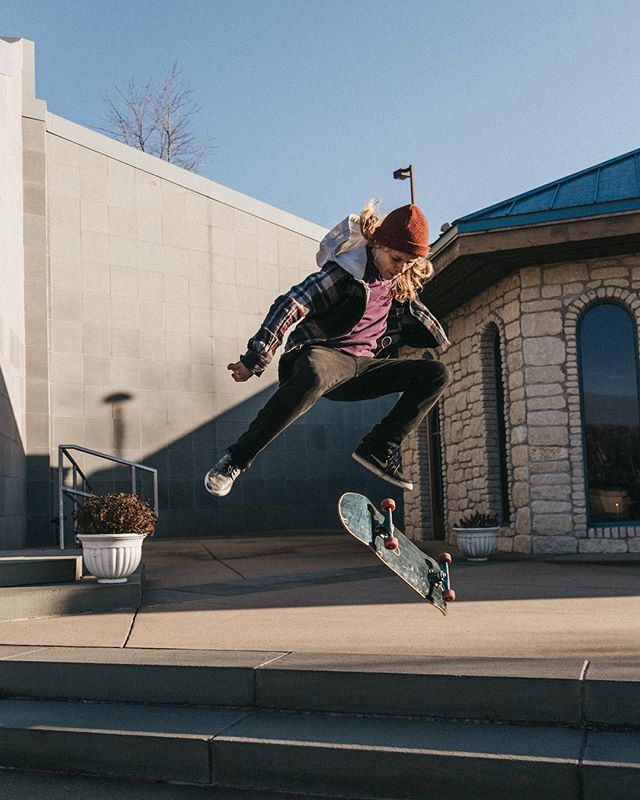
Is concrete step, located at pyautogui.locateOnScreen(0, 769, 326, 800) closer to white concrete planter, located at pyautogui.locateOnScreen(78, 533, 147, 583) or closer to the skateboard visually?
the skateboard

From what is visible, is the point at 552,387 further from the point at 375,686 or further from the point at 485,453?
the point at 375,686

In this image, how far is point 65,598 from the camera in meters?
6.69

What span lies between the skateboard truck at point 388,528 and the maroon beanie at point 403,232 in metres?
1.23

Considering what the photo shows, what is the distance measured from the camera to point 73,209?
1636 centimetres

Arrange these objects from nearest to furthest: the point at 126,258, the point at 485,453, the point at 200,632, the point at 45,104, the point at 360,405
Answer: the point at 200,632, the point at 485,453, the point at 45,104, the point at 126,258, the point at 360,405

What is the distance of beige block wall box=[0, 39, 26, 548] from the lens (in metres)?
12.1

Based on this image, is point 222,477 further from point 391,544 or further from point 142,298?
point 142,298

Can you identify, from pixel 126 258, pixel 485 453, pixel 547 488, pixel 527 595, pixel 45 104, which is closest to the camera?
pixel 527 595

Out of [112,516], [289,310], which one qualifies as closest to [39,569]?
[112,516]

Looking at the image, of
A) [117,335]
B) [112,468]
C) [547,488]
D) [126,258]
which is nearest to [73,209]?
[126,258]

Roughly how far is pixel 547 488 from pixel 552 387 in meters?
1.34

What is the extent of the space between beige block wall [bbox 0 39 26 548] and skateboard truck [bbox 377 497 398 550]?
8.81 meters

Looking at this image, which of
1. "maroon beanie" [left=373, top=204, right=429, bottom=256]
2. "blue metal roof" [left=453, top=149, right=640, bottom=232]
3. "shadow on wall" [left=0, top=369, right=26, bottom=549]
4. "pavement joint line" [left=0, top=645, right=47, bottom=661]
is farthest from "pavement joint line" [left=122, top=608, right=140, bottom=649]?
"blue metal roof" [left=453, top=149, right=640, bottom=232]

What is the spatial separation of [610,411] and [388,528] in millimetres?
7592
